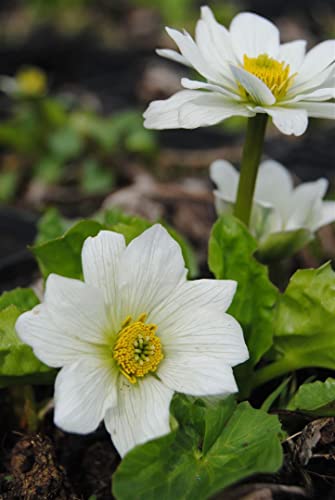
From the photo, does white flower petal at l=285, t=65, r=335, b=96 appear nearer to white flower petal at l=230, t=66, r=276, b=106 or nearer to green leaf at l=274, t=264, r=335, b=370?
white flower petal at l=230, t=66, r=276, b=106

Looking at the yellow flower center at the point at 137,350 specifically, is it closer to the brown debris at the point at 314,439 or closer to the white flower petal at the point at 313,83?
the brown debris at the point at 314,439

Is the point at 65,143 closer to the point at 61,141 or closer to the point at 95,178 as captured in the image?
the point at 61,141

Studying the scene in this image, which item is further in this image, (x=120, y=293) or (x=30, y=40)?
(x=30, y=40)


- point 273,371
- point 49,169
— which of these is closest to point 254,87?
point 273,371

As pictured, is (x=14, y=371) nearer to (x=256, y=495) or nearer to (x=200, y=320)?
(x=200, y=320)

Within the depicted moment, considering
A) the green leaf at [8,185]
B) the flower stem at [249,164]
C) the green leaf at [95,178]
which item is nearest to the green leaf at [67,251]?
the flower stem at [249,164]

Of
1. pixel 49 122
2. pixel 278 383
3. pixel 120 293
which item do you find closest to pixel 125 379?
pixel 120 293
